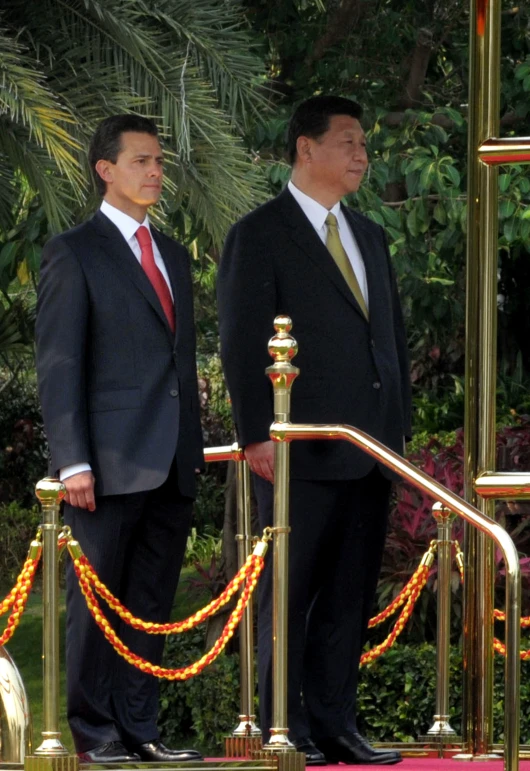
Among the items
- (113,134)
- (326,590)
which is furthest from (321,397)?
(113,134)

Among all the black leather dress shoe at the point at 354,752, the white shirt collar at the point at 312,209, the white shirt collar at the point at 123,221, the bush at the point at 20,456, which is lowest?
the black leather dress shoe at the point at 354,752

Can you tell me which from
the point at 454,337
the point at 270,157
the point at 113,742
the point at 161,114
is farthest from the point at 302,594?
the point at 454,337

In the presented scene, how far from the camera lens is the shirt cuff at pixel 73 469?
15.3 feet

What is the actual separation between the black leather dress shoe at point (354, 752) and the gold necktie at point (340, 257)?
118cm

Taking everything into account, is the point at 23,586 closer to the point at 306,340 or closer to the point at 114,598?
the point at 114,598

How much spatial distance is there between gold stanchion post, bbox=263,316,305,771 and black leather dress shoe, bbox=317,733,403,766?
0.52 m

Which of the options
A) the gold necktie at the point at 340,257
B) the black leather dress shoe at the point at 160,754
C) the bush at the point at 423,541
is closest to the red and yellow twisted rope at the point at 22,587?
the black leather dress shoe at the point at 160,754

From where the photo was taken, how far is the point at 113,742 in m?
4.66

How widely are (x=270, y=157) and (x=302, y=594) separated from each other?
4.20m

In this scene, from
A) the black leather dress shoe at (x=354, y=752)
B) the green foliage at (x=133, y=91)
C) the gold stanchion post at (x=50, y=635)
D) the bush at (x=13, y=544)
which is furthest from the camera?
the bush at (x=13, y=544)

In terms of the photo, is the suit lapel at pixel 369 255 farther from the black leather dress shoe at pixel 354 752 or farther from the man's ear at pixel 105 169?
the black leather dress shoe at pixel 354 752

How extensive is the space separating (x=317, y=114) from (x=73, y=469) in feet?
3.97

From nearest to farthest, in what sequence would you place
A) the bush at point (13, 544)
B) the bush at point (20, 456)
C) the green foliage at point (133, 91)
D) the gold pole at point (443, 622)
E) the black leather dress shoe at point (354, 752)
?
the black leather dress shoe at point (354, 752) < the gold pole at point (443, 622) < the green foliage at point (133, 91) < the bush at point (13, 544) < the bush at point (20, 456)

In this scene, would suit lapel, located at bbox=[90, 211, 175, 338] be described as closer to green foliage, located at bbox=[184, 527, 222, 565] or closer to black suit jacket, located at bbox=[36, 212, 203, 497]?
black suit jacket, located at bbox=[36, 212, 203, 497]
